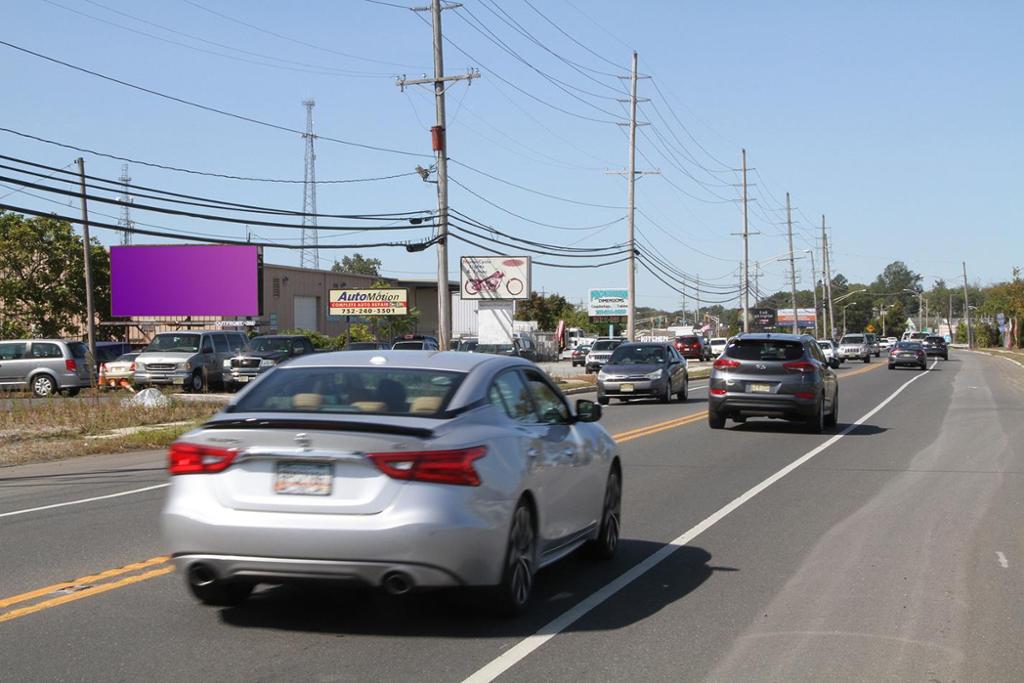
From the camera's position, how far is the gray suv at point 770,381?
2105 cm

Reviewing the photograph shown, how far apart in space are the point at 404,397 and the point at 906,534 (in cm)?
554

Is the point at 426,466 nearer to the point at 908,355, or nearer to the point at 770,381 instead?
the point at 770,381

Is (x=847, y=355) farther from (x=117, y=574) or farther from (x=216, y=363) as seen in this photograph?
(x=117, y=574)

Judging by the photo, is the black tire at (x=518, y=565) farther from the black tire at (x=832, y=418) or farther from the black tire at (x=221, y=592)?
the black tire at (x=832, y=418)

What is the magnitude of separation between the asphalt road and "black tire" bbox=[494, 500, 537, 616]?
0.14 metres

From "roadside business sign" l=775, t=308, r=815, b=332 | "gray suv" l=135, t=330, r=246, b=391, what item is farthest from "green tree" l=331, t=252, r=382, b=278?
"gray suv" l=135, t=330, r=246, b=391

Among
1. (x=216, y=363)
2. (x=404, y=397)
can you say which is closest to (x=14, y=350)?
(x=216, y=363)

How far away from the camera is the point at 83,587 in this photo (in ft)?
26.9

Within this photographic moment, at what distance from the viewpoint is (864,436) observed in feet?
68.7

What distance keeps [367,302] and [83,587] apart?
58776mm

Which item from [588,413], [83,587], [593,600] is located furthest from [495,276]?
[593,600]

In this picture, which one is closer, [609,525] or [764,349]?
[609,525]

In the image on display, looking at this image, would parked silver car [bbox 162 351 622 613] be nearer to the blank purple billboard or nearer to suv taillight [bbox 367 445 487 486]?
suv taillight [bbox 367 445 487 486]

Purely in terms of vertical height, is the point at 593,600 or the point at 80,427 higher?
the point at 593,600
